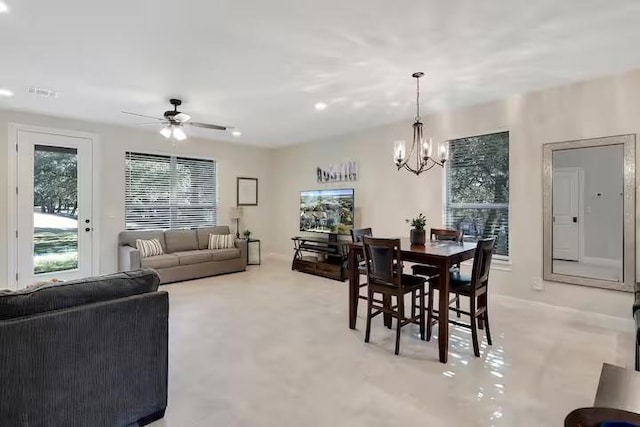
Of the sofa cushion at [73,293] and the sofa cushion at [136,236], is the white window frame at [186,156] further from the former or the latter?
the sofa cushion at [73,293]

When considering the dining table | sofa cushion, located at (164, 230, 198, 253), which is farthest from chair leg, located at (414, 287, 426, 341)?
sofa cushion, located at (164, 230, 198, 253)

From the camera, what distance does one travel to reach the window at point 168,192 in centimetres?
601

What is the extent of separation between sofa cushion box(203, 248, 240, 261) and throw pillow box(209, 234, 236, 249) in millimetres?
174

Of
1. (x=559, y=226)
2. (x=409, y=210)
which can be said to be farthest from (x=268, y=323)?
(x=559, y=226)

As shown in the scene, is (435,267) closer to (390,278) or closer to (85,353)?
(390,278)

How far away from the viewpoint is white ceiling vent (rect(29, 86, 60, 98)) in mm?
3931

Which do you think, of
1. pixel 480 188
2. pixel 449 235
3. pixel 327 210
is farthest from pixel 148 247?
pixel 480 188

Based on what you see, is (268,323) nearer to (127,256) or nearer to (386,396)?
(386,396)

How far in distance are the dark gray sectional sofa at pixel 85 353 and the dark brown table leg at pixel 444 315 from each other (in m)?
2.05

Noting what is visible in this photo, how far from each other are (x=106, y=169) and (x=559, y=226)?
21.7 ft

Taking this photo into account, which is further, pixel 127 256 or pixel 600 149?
pixel 127 256

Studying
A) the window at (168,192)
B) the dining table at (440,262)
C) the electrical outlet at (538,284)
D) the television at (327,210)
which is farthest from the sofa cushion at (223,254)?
Result: the electrical outlet at (538,284)

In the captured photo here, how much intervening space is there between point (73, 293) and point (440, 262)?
248 centimetres

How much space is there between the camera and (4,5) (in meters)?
2.30
